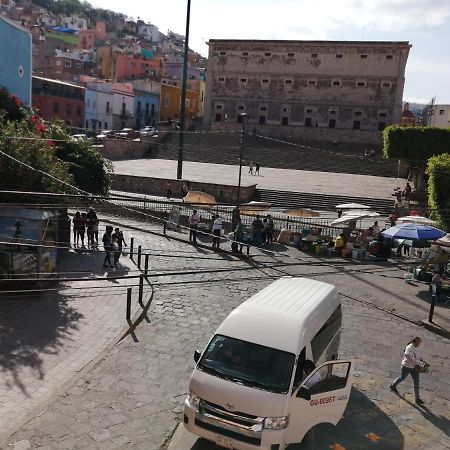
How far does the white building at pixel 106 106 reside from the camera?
2514 inches

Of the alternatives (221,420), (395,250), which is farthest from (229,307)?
(395,250)

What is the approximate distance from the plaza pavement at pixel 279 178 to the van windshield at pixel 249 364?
23298mm

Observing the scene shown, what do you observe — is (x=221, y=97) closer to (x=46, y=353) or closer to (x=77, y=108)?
(x=77, y=108)

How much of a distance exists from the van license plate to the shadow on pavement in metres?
0.71

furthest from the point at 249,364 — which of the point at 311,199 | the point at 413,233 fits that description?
the point at 311,199

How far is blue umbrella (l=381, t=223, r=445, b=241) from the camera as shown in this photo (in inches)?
628

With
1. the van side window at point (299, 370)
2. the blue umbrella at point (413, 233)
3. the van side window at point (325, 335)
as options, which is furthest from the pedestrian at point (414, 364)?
the blue umbrella at point (413, 233)

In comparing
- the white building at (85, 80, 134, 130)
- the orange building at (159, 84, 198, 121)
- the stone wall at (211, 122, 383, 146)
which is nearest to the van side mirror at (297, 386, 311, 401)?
the stone wall at (211, 122, 383, 146)

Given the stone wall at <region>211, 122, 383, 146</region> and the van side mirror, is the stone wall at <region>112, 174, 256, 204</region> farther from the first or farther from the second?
the stone wall at <region>211, 122, 383, 146</region>

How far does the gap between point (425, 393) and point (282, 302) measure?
11.8 feet

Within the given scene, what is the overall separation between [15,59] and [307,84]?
40354 mm

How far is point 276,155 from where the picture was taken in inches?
1852

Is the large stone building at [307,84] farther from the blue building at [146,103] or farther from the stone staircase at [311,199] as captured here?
the stone staircase at [311,199]

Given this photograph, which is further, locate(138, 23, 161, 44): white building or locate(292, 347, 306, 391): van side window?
locate(138, 23, 161, 44): white building
